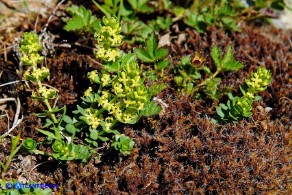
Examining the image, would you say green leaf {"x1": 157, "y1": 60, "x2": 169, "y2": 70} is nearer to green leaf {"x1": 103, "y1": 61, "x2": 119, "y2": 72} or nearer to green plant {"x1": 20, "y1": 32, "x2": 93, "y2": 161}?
green leaf {"x1": 103, "y1": 61, "x2": 119, "y2": 72}

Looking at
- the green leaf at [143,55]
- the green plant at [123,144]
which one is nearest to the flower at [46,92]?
the green plant at [123,144]

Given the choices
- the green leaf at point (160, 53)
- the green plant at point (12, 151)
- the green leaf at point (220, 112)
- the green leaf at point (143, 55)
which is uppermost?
the green leaf at point (160, 53)

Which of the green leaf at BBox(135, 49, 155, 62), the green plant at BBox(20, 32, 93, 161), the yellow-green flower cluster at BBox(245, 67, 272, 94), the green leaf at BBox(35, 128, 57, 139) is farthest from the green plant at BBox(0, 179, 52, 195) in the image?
the yellow-green flower cluster at BBox(245, 67, 272, 94)

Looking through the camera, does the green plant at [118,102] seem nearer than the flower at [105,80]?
Yes

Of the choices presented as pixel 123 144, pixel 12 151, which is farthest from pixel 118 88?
pixel 12 151

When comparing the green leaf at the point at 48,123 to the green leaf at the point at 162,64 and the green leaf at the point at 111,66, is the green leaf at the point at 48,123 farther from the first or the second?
the green leaf at the point at 162,64

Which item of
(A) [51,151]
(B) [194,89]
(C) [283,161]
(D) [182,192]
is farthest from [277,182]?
(A) [51,151]

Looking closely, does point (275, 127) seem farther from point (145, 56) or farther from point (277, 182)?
point (145, 56)
